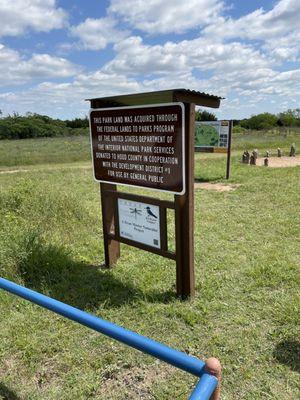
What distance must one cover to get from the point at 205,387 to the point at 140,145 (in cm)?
277

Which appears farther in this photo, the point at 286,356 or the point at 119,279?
the point at 119,279

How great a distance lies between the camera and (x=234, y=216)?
6988mm

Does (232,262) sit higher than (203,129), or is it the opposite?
(203,129)

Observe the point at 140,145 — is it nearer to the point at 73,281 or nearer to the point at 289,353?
the point at 73,281

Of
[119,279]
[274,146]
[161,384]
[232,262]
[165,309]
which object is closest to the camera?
[161,384]

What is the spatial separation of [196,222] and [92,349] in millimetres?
3976

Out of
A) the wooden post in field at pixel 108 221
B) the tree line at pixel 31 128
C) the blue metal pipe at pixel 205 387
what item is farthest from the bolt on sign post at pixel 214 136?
the tree line at pixel 31 128

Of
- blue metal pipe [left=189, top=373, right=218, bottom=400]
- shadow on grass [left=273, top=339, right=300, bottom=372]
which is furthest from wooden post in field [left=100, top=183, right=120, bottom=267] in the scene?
blue metal pipe [left=189, top=373, right=218, bottom=400]

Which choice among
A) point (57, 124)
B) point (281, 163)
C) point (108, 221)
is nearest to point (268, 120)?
point (57, 124)

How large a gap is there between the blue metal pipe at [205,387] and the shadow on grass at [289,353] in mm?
1764

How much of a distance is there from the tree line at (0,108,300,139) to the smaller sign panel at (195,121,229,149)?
124ft

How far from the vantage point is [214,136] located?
12000 mm

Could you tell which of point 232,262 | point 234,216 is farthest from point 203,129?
point 232,262

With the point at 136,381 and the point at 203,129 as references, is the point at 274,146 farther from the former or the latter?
the point at 136,381
